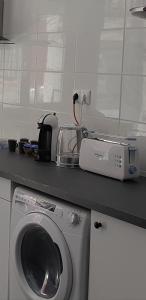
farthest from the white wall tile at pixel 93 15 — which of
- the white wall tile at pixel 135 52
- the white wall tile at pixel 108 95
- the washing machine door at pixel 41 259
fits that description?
the washing machine door at pixel 41 259

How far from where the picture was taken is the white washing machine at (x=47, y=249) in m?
1.71

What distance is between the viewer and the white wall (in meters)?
2.17

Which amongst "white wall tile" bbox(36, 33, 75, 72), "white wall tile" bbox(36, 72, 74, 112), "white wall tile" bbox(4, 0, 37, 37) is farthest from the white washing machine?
"white wall tile" bbox(4, 0, 37, 37)

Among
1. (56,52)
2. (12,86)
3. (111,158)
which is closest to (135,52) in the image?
(111,158)

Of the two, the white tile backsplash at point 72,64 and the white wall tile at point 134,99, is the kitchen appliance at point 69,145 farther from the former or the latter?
the white wall tile at point 134,99

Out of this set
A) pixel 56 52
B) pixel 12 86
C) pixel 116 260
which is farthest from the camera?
pixel 12 86

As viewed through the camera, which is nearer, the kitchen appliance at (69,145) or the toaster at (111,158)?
the toaster at (111,158)

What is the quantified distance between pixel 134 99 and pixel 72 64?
0.55 m

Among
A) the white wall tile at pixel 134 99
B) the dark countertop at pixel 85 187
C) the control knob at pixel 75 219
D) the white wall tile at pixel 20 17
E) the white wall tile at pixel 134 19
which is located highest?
the white wall tile at pixel 20 17

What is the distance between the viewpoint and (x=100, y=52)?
2.34 meters

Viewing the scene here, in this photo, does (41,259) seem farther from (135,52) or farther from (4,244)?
(135,52)

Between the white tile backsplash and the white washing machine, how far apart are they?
623 mm

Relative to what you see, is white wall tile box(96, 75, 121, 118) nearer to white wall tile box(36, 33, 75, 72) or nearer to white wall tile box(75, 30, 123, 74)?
white wall tile box(75, 30, 123, 74)

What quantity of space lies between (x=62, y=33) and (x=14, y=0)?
1.97 ft
